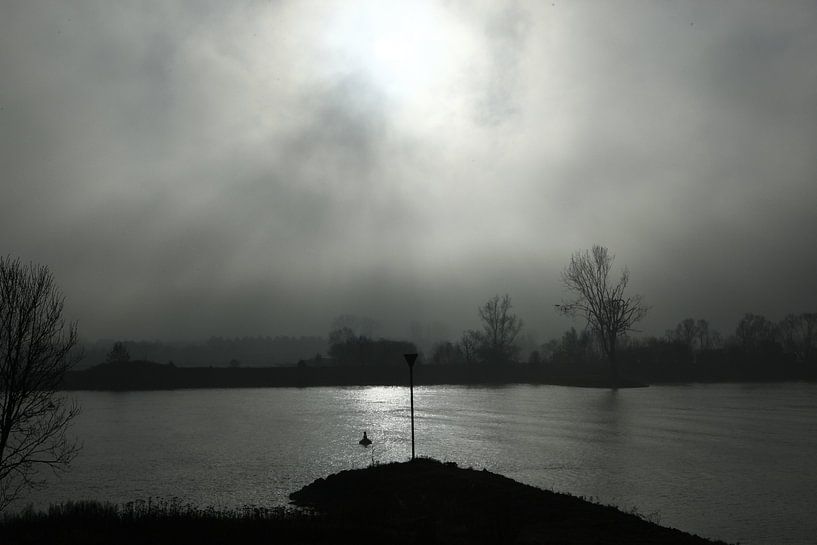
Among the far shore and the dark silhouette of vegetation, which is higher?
the dark silhouette of vegetation

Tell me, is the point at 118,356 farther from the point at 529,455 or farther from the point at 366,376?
the point at 529,455

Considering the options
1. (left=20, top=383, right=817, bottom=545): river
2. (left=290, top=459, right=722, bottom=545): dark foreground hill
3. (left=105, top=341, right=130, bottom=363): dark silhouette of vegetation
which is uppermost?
(left=105, top=341, right=130, bottom=363): dark silhouette of vegetation

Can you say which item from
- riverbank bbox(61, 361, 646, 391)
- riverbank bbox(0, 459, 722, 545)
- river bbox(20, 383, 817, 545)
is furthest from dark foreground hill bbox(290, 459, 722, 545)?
riverbank bbox(61, 361, 646, 391)

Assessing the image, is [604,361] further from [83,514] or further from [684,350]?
[83,514]

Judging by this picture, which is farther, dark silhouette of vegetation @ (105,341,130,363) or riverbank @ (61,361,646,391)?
dark silhouette of vegetation @ (105,341,130,363)

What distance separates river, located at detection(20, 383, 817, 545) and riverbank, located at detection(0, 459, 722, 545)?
2.88 m

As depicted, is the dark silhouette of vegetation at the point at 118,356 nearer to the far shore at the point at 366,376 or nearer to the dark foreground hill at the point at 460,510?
the far shore at the point at 366,376

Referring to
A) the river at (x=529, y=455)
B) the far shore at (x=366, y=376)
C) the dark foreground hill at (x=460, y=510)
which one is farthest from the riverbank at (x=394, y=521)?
the far shore at (x=366, y=376)

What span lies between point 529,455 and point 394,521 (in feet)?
46.7

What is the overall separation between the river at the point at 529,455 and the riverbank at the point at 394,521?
113 inches

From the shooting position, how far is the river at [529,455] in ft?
62.5

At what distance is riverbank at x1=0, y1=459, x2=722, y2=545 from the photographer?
12.9 meters

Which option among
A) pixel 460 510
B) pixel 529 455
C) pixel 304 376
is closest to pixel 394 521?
pixel 460 510

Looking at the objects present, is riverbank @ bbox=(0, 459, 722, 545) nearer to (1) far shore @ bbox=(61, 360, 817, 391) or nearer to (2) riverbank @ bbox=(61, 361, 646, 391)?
(1) far shore @ bbox=(61, 360, 817, 391)
